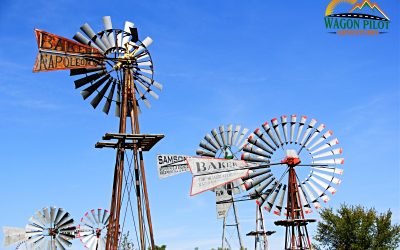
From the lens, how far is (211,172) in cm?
1600

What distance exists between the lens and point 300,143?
21812 millimetres

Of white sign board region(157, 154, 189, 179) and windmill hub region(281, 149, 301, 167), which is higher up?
windmill hub region(281, 149, 301, 167)

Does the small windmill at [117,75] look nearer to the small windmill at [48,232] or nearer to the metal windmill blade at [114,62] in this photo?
the metal windmill blade at [114,62]

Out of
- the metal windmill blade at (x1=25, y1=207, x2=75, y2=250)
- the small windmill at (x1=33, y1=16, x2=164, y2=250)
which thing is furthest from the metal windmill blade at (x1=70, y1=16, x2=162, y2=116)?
the metal windmill blade at (x1=25, y1=207, x2=75, y2=250)

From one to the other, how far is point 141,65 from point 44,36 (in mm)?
3535

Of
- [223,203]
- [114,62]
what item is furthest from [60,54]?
[223,203]

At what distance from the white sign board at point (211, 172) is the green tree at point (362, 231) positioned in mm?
16396

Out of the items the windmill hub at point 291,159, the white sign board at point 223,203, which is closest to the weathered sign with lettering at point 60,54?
the windmill hub at point 291,159

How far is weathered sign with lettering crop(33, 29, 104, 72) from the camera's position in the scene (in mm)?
17031

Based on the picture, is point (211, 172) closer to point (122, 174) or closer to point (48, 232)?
point (122, 174)

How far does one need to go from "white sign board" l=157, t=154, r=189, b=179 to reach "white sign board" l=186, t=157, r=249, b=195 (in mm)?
498

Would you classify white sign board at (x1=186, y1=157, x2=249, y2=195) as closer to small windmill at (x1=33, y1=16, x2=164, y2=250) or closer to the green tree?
small windmill at (x1=33, y1=16, x2=164, y2=250)

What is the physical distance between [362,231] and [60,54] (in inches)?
789

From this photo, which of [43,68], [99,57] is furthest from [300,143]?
[43,68]
